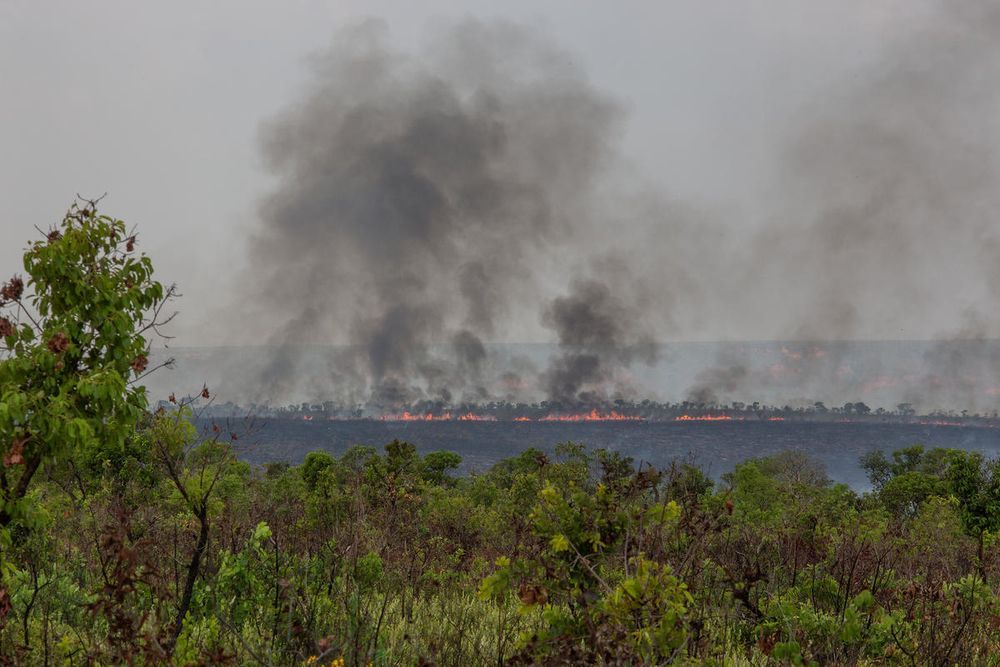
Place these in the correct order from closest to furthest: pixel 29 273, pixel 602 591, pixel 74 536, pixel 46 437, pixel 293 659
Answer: pixel 293 659, pixel 602 591, pixel 46 437, pixel 29 273, pixel 74 536

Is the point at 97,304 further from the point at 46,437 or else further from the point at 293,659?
the point at 293,659

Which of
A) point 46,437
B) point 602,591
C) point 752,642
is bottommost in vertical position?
point 752,642

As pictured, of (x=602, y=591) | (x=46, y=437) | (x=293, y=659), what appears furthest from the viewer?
(x=46, y=437)

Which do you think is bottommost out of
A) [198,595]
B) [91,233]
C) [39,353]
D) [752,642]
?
[752,642]

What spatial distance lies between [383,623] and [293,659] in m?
2.11

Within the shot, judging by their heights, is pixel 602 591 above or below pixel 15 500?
below

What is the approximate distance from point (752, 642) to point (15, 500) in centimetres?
846

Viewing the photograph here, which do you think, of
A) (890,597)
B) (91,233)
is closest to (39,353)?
(91,233)

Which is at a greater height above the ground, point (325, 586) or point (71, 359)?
point (71, 359)

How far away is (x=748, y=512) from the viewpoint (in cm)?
2272

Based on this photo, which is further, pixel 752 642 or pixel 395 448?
pixel 395 448

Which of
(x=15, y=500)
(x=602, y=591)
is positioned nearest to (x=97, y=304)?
(x=15, y=500)

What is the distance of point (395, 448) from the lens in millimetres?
30281

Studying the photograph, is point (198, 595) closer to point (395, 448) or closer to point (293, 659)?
point (293, 659)
